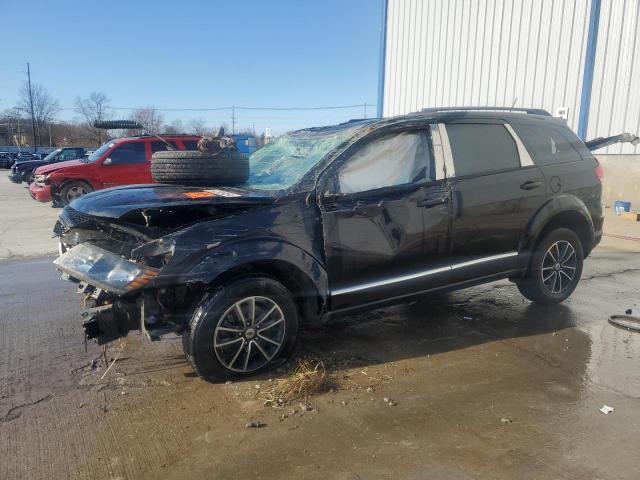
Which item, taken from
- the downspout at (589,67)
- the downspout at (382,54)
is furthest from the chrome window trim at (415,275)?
the downspout at (382,54)

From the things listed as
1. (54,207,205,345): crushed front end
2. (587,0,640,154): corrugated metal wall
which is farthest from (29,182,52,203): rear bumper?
(587,0,640,154): corrugated metal wall

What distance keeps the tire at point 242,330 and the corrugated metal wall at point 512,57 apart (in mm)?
11915

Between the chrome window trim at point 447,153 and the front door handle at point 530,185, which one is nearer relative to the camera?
the chrome window trim at point 447,153

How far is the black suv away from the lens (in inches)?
125

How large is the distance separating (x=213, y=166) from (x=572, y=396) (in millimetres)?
3053

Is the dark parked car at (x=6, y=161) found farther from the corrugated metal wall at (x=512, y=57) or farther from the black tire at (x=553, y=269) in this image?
the black tire at (x=553, y=269)

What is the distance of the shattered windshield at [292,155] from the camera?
3773 mm

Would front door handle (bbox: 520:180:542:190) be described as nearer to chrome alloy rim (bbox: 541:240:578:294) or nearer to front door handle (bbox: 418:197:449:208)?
chrome alloy rim (bbox: 541:240:578:294)

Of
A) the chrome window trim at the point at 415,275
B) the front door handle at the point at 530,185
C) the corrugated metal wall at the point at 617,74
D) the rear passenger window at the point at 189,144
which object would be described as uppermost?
the corrugated metal wall at the point at 617,74

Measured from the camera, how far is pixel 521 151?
15.0ft

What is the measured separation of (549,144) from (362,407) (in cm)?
323

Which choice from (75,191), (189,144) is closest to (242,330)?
(189,144)

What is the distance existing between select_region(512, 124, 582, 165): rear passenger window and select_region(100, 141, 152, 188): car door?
10.3 m

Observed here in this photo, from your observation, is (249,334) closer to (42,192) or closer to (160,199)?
(160,199)
